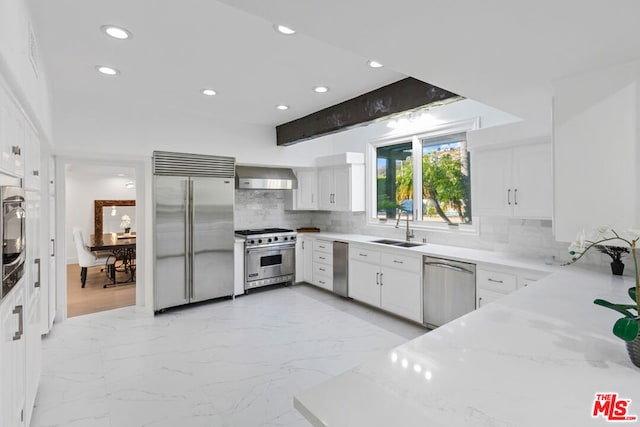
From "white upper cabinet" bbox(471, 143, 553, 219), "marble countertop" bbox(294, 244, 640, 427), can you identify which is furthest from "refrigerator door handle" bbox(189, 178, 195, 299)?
"marble countertop" bbox(294, 244, 640, 427)

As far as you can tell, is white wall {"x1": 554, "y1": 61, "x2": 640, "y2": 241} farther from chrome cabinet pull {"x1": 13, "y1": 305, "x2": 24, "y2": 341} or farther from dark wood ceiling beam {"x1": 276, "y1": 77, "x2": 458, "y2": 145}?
chrome cabinet pull {"x1": 13, "y1": 305, "x2": 24, "y2": 341}

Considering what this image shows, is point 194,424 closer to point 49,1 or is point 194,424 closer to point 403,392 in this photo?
point 403,392

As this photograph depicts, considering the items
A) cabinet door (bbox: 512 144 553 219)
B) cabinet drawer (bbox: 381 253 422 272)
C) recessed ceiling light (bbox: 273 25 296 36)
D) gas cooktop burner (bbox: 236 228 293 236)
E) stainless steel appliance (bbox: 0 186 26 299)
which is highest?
recessed ceiling light (bbox: 273 25 296 36)

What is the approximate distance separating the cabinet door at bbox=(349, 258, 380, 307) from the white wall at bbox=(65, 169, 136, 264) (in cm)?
627

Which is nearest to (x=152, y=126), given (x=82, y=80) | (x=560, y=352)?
(x=82, y=80)

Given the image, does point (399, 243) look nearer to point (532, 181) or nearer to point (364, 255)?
point (364, 255)

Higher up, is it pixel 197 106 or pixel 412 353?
pixel 197 106

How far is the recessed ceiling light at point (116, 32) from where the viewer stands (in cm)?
208

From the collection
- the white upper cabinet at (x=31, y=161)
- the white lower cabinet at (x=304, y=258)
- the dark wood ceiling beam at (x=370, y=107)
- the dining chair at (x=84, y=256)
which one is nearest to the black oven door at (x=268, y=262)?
the white lower cabinet at (x=304, y=258)

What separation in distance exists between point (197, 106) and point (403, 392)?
12.7 ft

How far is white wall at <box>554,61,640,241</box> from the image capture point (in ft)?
4.94

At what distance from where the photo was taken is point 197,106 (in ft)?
12.7

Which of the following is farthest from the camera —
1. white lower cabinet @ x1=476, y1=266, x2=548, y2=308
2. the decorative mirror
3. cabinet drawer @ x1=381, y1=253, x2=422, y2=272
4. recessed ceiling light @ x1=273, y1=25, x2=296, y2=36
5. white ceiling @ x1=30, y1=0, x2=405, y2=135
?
the decorative mirror

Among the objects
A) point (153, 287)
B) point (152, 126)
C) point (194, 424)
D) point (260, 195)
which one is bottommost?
point (194, 424)
